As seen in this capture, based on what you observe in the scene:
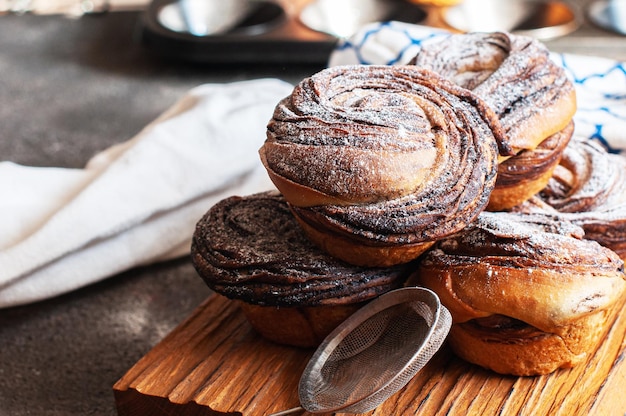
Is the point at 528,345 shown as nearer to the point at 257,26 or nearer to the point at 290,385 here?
the point at 290,385

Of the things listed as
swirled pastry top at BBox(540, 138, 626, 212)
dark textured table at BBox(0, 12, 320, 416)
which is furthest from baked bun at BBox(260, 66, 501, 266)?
dark textured table at BBox(0, 12, 320, 416)

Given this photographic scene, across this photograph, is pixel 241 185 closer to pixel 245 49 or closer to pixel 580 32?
pixel 245 49

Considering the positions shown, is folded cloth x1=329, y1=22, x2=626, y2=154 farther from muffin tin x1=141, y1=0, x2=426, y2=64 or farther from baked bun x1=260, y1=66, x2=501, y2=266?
baked bun x1=260, y1=66, x2=501, y2=266

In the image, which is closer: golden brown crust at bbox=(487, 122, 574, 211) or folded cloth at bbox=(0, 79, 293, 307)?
golden brown crust at bbox=(487, 122, 574, 211)

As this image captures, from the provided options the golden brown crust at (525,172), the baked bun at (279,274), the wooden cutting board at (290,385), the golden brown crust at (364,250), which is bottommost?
the wooden cutting board at (290,385)

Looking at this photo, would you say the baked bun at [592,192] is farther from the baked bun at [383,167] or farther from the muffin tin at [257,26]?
the muffin tin at [257,26]

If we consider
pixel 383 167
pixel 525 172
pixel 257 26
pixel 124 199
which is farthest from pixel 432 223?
pixel 257 26

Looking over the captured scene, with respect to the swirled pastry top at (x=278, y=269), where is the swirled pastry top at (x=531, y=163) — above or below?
above

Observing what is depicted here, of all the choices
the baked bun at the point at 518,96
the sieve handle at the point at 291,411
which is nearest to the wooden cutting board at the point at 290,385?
the sieve handle at the point at 291,411
